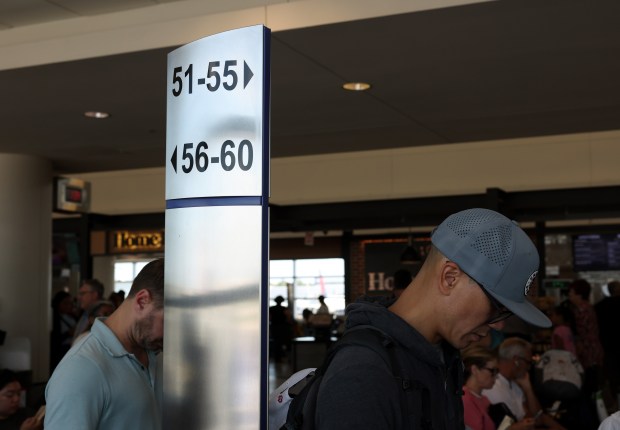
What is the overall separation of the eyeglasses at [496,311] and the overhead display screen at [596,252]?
12.0m

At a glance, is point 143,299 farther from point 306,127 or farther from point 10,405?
point 306,127

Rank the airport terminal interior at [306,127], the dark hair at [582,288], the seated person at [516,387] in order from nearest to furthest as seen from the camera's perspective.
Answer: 1. the airport terminal interior at [306,127]
2. the seated person at [516,387]
3. the dark hair at [582,288]

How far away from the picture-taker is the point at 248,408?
2.05 metres

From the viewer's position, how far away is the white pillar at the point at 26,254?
26.7ft

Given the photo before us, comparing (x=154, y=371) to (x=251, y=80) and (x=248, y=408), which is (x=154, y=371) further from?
(x=251, y=80)

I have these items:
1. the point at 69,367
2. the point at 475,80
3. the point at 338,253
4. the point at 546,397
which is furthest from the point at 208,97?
the point at 338,253

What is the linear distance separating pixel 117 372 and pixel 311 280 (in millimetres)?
19189

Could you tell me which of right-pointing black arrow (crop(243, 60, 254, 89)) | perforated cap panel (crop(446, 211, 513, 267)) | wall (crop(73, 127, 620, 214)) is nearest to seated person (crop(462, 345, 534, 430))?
right-pointing black arrow (crop(243, 60, 254, 89))

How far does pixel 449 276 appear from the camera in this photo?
154cm

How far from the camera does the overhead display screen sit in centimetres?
1295

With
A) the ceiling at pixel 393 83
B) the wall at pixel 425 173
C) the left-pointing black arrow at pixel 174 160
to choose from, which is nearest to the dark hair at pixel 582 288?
the wall at pixel 425 173

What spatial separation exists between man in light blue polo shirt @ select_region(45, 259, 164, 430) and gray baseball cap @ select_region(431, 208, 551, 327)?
39.8 inches

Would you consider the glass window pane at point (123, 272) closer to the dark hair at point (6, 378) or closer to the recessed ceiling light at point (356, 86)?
the recessed ceiling light at point (356, 86)

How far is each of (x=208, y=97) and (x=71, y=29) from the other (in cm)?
339
